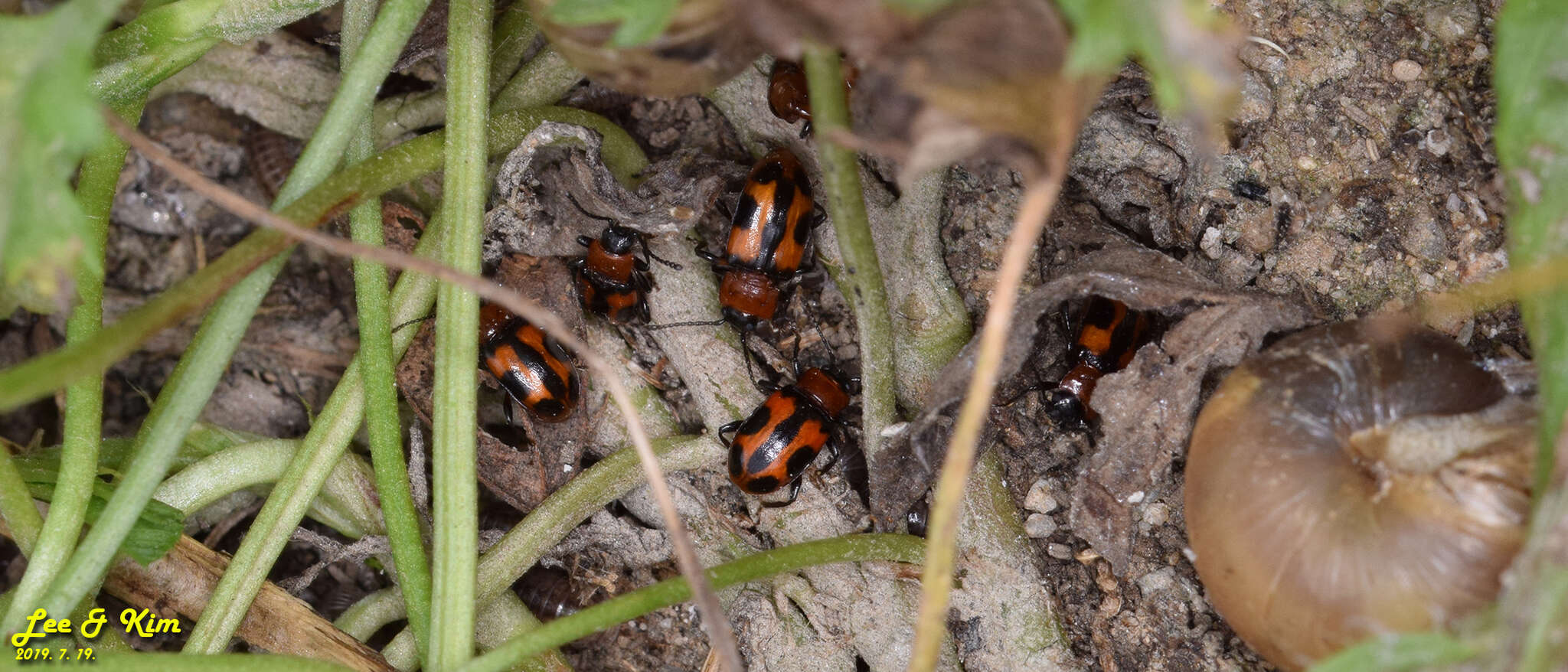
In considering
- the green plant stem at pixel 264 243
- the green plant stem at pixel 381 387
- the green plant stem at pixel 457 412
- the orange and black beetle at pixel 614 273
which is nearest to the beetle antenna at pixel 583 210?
the orange and black beetle at pixel 614 273

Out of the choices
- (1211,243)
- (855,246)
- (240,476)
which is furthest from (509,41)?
(1211,243)

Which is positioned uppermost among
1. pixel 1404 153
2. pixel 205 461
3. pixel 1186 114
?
pixel 1186 114

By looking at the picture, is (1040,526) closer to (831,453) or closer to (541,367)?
(831,453)

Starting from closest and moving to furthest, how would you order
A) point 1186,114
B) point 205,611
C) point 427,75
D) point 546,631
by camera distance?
1. point 1186,114
2. point 546,631
3. point 205,611
4. point 427,75

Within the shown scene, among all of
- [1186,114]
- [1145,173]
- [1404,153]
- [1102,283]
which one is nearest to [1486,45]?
[1404,153]

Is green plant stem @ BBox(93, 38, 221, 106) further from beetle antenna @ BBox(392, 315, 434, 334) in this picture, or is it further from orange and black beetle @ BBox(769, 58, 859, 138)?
orange and black beetle @ BBox(769, 58, 859, 138)

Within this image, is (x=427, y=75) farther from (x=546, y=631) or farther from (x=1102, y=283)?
(x=1102, y=283)

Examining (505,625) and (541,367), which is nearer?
(505,625)

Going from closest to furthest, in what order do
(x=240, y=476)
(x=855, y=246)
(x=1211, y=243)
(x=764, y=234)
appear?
1. (x=855, y=246)
2. (x=1211, y=243)
3. (x=240, y=476)
4. (x=764, y=234)
